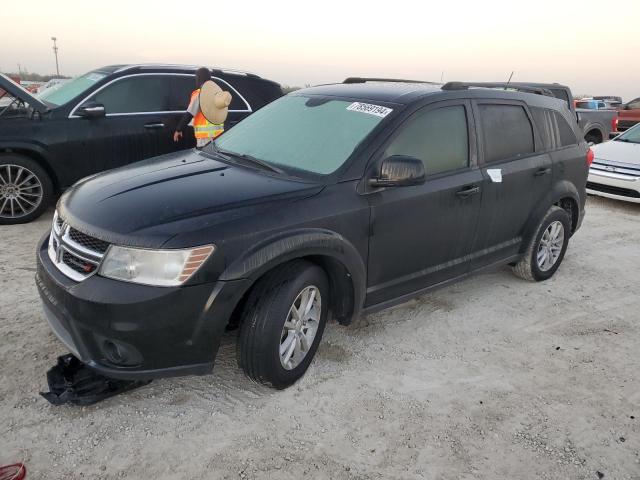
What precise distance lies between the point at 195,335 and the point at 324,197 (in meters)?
1.01

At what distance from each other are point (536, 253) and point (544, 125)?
1.10 meters

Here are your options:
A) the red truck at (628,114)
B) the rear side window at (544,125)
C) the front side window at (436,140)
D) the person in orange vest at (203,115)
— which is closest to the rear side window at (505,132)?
the rear side window at (544,125)

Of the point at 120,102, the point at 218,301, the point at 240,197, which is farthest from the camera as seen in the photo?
the point at 120,102

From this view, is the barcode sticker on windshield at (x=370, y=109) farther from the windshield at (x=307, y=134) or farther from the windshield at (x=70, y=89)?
the windshield at (x=70, y=89)

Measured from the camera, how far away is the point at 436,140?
3.48 metres

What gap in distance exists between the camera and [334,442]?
2586 millimetres

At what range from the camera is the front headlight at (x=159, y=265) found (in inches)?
93.7

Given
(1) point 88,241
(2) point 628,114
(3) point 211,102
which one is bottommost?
(2) point 628,114

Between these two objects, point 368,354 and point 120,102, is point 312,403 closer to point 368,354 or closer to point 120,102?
point 368,354

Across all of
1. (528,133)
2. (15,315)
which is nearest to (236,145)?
(15,315)

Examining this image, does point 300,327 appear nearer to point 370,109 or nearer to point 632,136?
point 370,109

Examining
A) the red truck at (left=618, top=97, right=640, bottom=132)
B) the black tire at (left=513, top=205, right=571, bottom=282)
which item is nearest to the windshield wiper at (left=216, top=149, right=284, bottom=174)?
the black tire at (left=513, top=205, right=571, bottom=282)

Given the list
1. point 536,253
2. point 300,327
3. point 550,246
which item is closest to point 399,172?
point 300,327

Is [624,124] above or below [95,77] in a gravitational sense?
below
